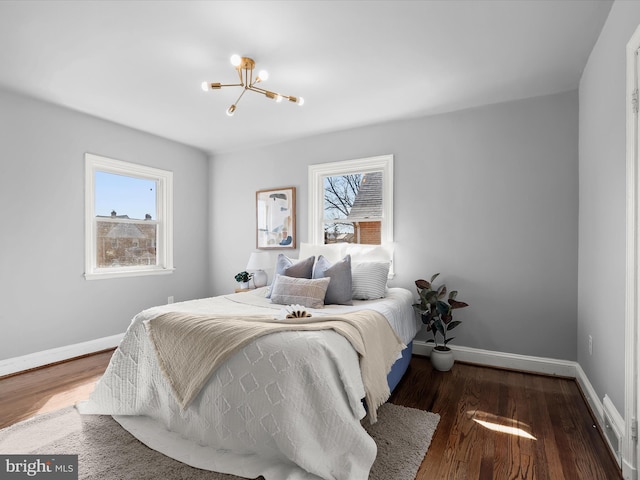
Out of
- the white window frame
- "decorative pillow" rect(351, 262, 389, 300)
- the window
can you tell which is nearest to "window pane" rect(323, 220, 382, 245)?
the window

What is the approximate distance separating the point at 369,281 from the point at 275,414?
169 cm

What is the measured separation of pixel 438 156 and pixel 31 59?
3.50 meters

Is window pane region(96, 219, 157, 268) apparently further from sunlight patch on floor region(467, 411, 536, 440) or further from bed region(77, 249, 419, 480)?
sunlight patch on floor region(467, 411, 536, 440)

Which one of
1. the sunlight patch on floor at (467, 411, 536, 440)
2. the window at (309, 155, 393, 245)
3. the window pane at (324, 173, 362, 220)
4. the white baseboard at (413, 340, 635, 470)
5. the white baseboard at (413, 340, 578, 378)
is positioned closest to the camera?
the white baseboard at (413, 340, 635, 470)

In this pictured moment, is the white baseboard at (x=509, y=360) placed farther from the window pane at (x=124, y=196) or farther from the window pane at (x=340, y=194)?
the window pane at (x=124, y=196)

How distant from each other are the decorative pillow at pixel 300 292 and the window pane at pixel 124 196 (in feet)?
7.61

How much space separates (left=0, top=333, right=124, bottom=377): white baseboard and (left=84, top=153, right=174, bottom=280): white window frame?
0.70 meters

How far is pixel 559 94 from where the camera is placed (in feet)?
9.78

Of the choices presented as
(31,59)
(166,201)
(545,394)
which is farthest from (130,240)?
(545,394)

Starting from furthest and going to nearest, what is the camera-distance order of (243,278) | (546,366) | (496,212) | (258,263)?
(243,278), (258,263), (496,212), (546,366)

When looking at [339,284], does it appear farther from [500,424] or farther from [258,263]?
[258,263]

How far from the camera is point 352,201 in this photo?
3973 mm

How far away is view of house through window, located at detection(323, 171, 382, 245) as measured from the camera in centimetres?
383

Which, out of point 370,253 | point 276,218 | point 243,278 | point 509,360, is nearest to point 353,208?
point 370,253
